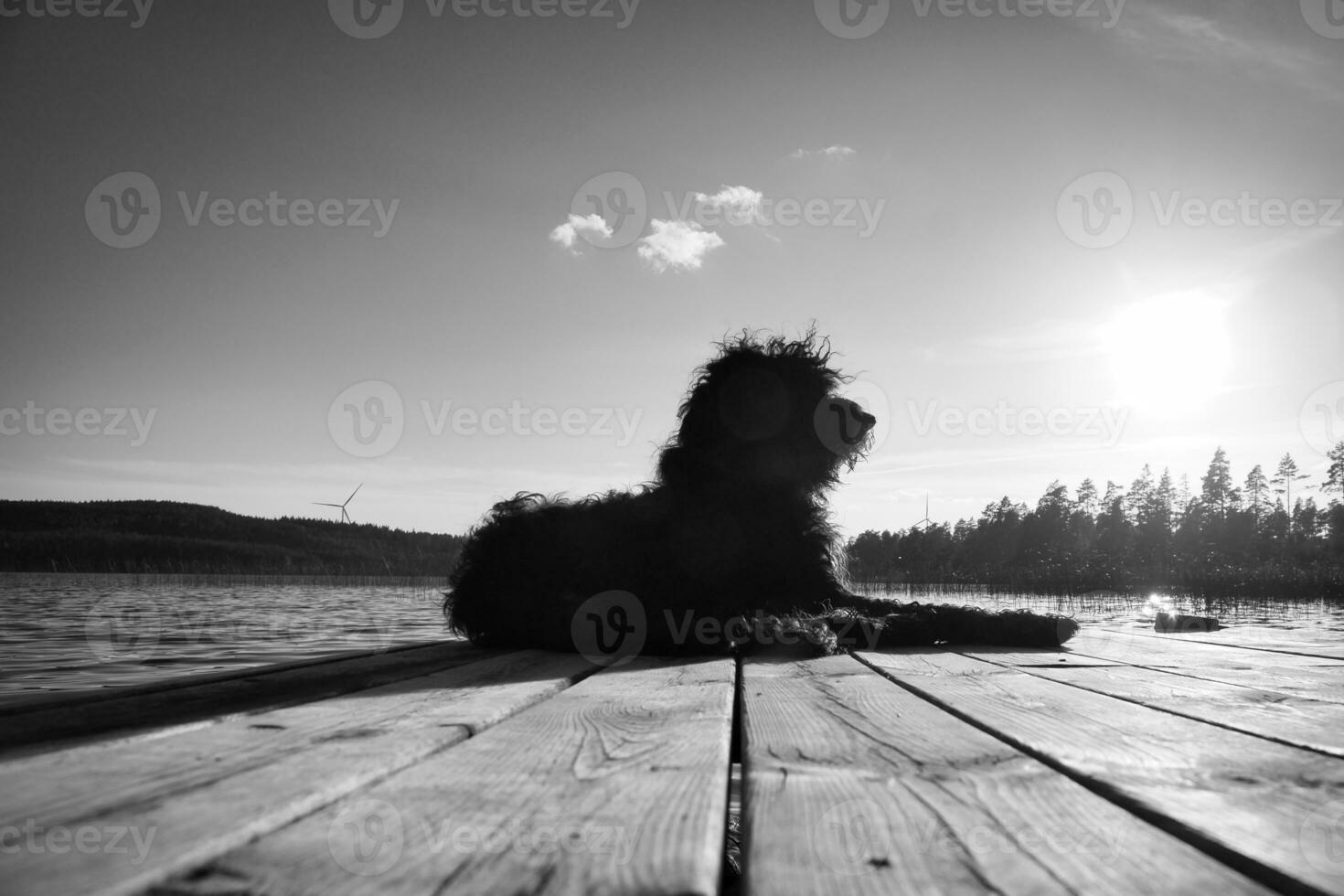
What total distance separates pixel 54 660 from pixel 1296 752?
7.47 meters

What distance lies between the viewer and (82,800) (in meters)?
1.18

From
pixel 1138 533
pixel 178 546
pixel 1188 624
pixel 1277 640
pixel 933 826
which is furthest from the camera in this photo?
pixel 1138 533

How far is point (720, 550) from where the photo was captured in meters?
5.17

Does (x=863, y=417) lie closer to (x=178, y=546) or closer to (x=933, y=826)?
(x=933, y=826)

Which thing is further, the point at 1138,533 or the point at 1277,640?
the point at 1138,533

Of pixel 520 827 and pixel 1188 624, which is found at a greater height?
pixel 520 827

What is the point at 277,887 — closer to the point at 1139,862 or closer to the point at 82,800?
the point at 82,800

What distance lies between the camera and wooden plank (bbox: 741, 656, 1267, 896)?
0.94m

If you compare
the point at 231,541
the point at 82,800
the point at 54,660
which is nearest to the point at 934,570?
the point at 231,541

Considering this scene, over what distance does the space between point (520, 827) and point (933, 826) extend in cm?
62
